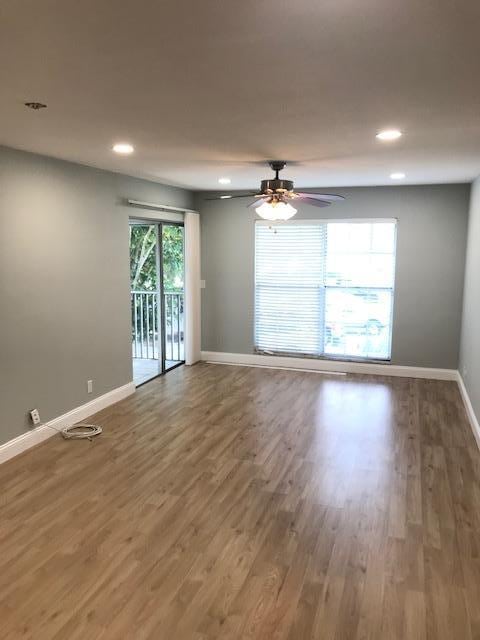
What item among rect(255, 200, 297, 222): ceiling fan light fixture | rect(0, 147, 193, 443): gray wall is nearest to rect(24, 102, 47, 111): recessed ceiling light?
rect(0, 147, 193, 443): gray wall

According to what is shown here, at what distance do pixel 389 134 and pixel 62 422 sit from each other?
3627mm

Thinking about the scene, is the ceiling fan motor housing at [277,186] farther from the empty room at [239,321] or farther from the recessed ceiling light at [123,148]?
the recessed ceiling light at [123,148]

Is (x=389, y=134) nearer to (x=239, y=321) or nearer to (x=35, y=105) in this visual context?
(x=35, y=105)

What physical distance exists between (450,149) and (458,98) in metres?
1.42

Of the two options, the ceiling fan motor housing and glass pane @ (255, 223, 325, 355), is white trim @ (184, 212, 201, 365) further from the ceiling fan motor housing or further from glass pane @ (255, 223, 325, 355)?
the ceiling fan motor housing

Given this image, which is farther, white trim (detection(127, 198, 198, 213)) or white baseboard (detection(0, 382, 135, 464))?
white trim (detection(127, 198, 198, 213))

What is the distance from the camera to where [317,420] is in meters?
4.93

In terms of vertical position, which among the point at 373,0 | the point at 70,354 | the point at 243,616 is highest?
the point at 373,0

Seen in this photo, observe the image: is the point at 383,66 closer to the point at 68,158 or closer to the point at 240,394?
the point at 68,158

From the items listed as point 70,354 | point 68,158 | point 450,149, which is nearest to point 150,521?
point 70,354

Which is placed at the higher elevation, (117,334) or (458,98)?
(458,98)

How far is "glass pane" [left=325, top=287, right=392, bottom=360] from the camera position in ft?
21.7

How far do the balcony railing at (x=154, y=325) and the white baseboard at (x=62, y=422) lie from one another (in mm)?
1447

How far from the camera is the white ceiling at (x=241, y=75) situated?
1542mm
